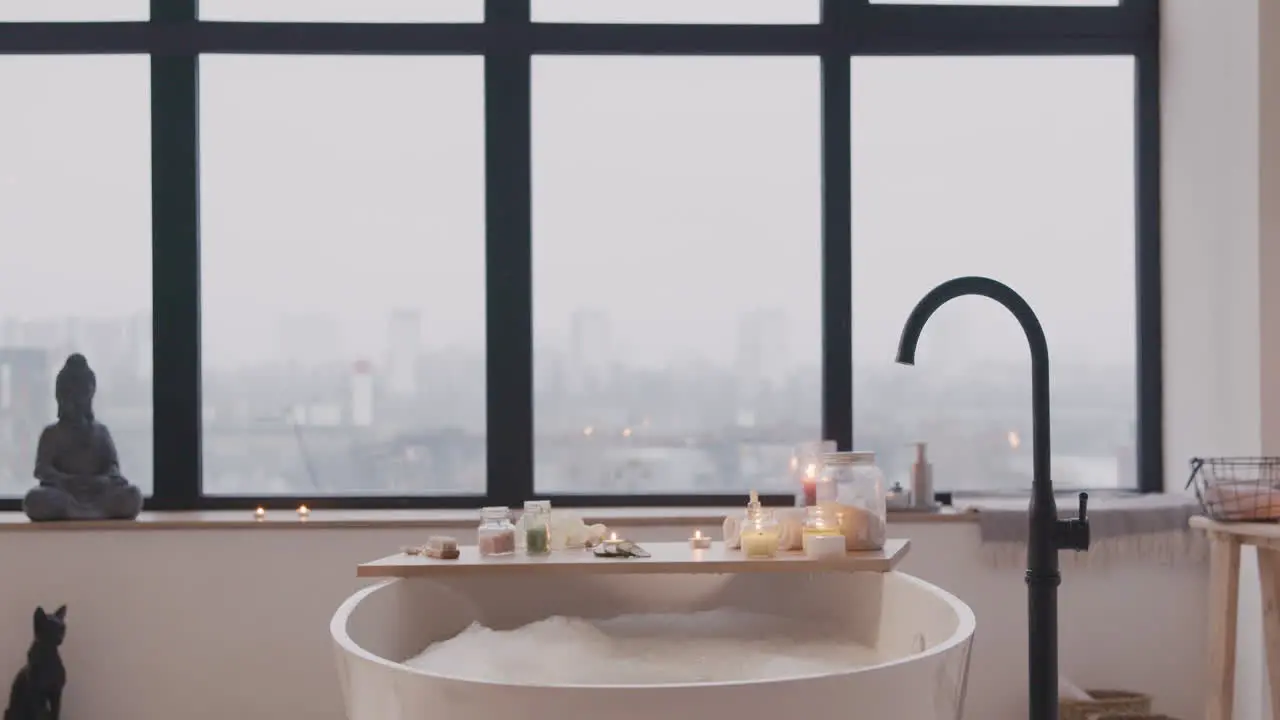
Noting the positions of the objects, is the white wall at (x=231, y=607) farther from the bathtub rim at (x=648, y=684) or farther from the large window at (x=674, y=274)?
the bathtub rim at (x=648, y=684)

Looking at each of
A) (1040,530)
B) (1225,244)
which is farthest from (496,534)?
(1225,244)

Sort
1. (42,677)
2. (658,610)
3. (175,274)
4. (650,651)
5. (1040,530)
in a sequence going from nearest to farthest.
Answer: (1040,530)
(650,651)
(658,610)
(42,677)
(175,274)

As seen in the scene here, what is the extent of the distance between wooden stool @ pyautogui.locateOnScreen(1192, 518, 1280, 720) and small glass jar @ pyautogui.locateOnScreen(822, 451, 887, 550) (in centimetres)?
107

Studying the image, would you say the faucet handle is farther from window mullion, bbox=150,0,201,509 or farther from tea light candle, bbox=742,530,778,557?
window mullion, bbox=150,0,201,509

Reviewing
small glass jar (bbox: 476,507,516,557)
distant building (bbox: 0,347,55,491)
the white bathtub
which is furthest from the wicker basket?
distant building (bbox: 0,347,55,491)

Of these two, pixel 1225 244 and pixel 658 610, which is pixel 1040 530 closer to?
pixel 658 610

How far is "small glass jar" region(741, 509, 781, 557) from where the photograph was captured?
1.81 m

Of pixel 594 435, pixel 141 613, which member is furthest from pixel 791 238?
pixel 141 613

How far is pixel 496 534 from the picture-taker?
1831 mm

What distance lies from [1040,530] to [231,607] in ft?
7.61

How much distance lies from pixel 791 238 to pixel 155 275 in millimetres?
1696

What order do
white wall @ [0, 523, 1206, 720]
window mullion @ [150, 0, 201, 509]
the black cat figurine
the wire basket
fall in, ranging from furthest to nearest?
window mullion @ [150, 0, 201, 509], white wall @ [0, 523, 1206, 720], the black cat figurine, the wire basket

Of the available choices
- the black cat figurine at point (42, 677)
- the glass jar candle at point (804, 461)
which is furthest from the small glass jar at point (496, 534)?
the black cat figurine at point (42, 677)

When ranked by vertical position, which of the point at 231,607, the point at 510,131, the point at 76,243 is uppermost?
the point at 510,131
